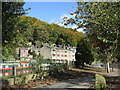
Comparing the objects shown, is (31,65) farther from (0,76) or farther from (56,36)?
(56,36)

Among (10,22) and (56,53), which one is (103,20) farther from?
(56,53)

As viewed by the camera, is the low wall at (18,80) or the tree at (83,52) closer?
the low wall at (18,80)

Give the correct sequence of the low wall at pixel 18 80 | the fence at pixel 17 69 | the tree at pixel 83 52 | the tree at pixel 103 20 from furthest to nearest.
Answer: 1. the tree at pixel 83 52
2. the fence at pixel 17 69
3. the low wall at pixel 18 80
4. the tree at pixel 103 20

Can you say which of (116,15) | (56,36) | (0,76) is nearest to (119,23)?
(116,15)

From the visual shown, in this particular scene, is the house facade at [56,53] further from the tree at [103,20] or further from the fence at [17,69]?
the tree at [103,20]

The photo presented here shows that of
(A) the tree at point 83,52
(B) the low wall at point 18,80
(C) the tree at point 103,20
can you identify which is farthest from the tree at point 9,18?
(A) the tree at point 83,52

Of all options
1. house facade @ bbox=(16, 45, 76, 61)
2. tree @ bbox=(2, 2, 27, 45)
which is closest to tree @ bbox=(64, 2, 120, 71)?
tree @ bbox=(2, 2, 27, 45)

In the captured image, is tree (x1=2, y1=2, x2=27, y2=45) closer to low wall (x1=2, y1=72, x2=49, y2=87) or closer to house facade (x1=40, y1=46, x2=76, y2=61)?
low wall (x1=2, y1=72, x2=49, y2=87)

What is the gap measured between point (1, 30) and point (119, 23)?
1143cm

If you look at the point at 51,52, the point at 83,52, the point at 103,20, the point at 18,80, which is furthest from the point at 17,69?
the point at 51,52

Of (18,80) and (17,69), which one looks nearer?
(18,80)

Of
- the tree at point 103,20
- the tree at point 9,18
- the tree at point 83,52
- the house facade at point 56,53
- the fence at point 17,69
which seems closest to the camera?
the tree at point 103,20

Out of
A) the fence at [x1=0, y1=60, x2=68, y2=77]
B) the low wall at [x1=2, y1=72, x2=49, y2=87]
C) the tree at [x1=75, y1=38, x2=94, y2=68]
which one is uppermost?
the tree at [x1=75, y1=38, x2=94, y2=68]

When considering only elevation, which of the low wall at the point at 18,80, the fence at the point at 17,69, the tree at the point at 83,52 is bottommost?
the low wall at the point at 18,80
